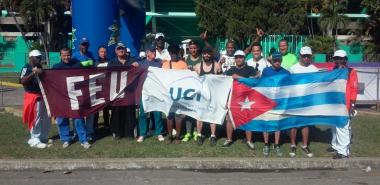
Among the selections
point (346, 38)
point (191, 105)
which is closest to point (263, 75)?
point (191, 105)

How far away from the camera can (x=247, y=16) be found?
32750 millimetres

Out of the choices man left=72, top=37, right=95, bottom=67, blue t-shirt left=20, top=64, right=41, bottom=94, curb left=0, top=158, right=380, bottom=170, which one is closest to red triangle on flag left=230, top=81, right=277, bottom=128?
curb left=0, top=158, right=380, bottom=170

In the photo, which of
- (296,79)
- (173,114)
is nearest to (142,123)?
(173,114)

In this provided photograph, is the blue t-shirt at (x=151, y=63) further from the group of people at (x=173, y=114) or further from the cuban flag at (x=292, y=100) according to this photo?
Answer: the cuban flag at (x=292, y=100)

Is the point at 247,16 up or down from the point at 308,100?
up

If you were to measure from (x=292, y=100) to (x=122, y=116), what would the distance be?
3.08m

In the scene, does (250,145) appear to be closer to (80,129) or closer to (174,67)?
(174,67)

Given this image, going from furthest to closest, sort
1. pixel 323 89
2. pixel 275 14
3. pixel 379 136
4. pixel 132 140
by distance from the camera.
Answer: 1. pixel 275 14
2. pixel 379 136
3. pixel 132 140
4. pixel 323 89

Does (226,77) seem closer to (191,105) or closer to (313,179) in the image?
(191,105)

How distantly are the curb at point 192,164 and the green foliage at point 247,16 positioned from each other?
23.1 metres

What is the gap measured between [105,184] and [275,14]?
89.2 feet

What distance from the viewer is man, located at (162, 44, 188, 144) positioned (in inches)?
403

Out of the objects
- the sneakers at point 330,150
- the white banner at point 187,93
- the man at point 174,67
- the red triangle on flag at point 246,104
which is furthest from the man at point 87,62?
the sneakers at point 330,150

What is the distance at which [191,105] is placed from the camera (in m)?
10.1
